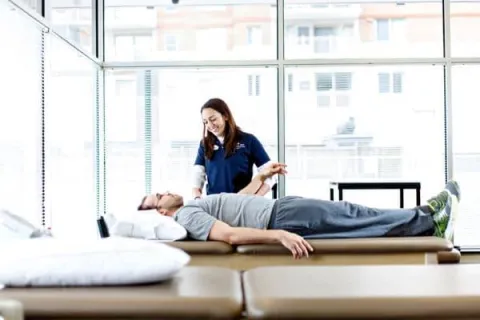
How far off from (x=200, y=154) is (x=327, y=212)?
1.31 m

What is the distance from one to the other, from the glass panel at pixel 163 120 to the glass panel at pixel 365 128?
1.16ft

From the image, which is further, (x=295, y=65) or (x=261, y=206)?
(x=295, y=65)

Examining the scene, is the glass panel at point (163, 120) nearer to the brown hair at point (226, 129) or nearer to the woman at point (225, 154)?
the woman at point (225, 154)

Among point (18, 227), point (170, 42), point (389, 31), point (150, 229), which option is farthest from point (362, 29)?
point (18, 227)

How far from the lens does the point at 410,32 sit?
4.95 m

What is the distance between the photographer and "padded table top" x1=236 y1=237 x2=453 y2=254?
241 centimetres

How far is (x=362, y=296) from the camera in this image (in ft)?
3.73

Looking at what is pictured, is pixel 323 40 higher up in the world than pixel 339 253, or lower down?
higher up

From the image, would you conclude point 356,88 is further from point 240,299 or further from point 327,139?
point 240,299

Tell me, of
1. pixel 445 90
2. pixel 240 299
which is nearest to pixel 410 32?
pixel 445 90

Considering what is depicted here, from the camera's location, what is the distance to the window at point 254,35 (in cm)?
493

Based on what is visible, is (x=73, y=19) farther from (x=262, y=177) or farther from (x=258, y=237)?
A: (x=258, y=237)

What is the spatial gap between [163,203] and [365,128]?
248cm

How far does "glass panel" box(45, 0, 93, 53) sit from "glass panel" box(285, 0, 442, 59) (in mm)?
1609
